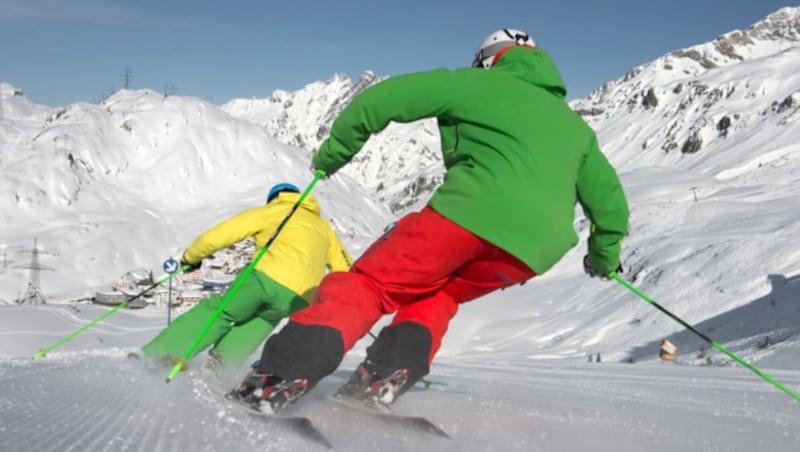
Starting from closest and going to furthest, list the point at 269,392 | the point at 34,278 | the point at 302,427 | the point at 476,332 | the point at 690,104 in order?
the point at 302,427 < the point at 269,392 < the point at 476,332 < the point at 34,278 < the point at 690,104

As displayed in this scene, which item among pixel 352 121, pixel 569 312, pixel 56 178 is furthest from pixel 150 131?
pixel 352 121

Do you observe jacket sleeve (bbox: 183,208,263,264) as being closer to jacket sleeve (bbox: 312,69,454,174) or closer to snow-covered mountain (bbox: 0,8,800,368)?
jacket sleeve (bbox: 312,69,454,174)

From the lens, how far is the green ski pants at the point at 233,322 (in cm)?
409

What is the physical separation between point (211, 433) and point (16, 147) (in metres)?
68.0

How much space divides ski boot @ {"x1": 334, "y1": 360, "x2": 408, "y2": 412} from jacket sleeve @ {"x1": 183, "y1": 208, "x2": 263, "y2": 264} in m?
1.74

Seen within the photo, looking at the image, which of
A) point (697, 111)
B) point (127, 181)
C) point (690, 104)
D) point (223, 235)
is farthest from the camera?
point (690, 104)

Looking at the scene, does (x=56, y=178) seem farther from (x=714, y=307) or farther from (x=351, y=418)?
(x=351, y=418)

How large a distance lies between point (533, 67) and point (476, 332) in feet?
49.3

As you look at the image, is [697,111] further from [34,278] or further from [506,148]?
[506,148]

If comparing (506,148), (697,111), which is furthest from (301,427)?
(697,111)

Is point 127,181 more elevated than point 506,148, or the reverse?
point 506,148

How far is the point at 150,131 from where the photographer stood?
65.2 m

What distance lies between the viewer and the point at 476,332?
17375mm

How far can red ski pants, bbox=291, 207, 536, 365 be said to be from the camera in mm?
2404
